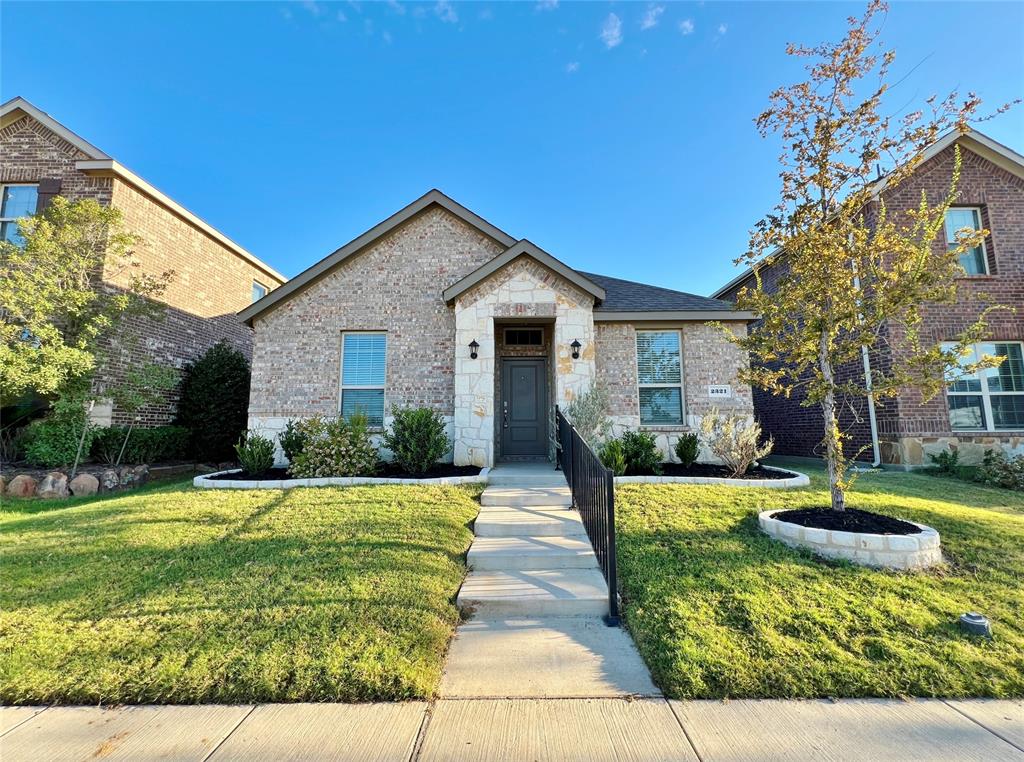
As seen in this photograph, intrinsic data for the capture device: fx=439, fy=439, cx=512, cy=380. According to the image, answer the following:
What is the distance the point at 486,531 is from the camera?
5.01 m

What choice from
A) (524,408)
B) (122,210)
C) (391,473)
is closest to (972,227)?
(524,408)

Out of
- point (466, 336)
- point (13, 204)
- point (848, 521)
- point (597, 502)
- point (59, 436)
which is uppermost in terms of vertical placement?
point (13, 204)

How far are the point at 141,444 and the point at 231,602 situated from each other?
7834 millimetres

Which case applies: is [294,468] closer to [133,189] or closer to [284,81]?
[133,189]

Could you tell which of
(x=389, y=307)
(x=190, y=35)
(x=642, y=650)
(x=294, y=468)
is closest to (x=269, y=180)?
(x=190, y=35)

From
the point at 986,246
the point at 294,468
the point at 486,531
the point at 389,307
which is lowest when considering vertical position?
the point at 486,531

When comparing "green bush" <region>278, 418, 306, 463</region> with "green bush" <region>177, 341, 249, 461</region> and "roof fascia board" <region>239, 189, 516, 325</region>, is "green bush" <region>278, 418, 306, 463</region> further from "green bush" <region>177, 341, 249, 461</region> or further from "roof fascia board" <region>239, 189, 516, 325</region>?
"green bush" <region>177, 341, 249, 461</region>

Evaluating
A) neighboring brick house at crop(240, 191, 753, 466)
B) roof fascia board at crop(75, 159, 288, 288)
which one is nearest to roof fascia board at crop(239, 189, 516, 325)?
neighboring brick house at crop(240, 191, 753, 466)

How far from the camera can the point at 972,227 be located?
10086 millimetres

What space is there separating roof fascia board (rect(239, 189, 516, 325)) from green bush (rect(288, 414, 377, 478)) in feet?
10.9

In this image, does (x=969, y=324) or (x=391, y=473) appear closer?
(x=391, y=473)

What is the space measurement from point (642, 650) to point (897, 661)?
61.3 inches

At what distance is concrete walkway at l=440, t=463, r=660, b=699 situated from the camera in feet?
8.75

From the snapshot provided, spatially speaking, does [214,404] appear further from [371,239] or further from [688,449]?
[688,449]
